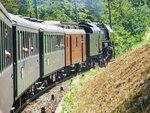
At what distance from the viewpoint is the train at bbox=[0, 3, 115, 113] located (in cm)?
780

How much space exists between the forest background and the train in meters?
6.31

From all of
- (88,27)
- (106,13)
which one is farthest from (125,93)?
(106,13)

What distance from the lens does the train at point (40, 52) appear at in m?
7.80

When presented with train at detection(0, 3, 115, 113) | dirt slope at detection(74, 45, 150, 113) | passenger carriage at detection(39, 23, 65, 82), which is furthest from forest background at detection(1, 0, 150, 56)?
dirt slope at detection(74, 45, 150, 113)

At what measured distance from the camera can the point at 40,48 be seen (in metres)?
15.9

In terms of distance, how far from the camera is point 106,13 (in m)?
50.7

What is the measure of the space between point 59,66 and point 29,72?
297 inches

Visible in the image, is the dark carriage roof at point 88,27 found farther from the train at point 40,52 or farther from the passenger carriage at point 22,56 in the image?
the passenger carriage at point 22,56

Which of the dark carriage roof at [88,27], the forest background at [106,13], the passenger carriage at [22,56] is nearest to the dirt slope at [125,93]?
the passenger carriage at [22,56]

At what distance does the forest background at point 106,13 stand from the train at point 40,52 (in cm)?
631

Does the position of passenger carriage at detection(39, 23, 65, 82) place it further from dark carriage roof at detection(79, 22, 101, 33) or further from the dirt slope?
dark carriage roof at detection(79, 22, 101, 33)

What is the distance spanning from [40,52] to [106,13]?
35.6 metres

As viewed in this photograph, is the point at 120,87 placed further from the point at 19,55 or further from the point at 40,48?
the point at 40,48

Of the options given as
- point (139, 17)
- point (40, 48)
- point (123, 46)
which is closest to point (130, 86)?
point (40, 48)
